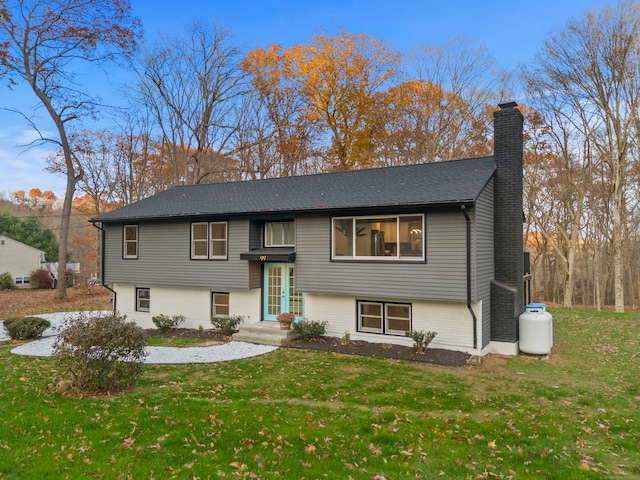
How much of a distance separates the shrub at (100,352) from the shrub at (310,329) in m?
5.29

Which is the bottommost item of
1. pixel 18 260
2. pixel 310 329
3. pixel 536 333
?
pixel 310 329

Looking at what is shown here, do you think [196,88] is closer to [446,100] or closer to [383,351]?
[446,100]

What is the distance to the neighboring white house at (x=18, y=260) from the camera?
98.4ft

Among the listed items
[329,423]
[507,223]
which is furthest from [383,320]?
[329,423]

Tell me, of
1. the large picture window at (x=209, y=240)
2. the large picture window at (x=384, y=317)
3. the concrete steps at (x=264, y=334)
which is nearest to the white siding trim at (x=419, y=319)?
the large picture window at (x=384, y=317)

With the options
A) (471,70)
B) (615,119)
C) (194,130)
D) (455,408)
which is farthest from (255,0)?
(455,408)

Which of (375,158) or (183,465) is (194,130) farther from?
Result: (183,465)

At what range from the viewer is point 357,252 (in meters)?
11.1

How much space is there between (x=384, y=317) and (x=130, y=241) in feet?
33.8

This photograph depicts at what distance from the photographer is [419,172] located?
12438mm

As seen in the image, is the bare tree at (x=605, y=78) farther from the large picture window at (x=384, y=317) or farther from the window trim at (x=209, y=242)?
the window trim at (x=209, y=242)

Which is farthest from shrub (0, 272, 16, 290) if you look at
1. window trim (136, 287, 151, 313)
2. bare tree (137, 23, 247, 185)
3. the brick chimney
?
the brick chimney

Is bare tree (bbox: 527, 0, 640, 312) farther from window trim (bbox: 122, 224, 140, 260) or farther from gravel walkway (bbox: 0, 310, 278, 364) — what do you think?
window trim (bbox: 122, 224, 140, 260)

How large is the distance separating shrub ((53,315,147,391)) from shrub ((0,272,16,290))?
91.6 feet
